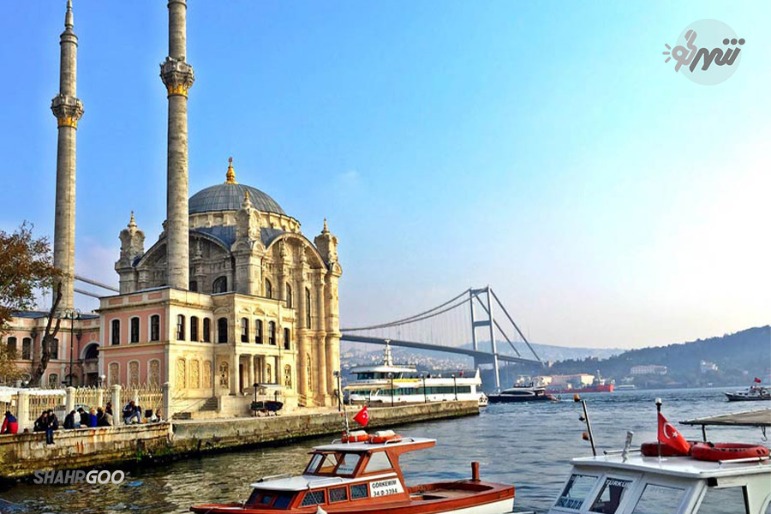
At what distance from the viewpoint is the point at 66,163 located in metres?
52.5

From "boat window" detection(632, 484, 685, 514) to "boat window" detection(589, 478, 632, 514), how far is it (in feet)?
0.88

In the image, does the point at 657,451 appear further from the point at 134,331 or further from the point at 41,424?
the point at 134,331

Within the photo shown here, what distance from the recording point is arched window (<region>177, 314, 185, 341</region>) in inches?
1695

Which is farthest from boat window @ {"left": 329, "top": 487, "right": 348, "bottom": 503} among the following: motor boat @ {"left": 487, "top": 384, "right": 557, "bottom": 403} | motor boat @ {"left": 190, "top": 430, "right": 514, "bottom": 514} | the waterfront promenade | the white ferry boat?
motor boat @ {"left": 487, "top": 384, "right": 557, "bottom": 403}

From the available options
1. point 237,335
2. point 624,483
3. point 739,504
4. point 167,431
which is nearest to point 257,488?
point 624,483

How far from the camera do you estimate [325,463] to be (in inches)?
655

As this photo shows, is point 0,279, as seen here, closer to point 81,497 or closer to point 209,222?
point 81,497

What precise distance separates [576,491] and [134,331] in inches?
1447

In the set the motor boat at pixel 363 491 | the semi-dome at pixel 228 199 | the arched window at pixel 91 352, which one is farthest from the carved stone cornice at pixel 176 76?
the motor boat at pixel 363 491

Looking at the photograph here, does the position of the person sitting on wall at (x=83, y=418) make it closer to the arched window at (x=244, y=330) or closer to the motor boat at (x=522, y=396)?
the arched window at (x=244, y=330)

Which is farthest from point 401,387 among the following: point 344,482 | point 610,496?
point 610,496

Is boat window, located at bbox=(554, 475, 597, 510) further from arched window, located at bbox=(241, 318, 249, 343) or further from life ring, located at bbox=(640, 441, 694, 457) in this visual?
arched window, located at bbox=(241, 318, 249, 343)

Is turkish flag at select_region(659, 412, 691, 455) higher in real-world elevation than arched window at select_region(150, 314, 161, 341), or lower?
lower

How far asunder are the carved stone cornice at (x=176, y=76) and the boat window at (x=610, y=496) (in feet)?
134
